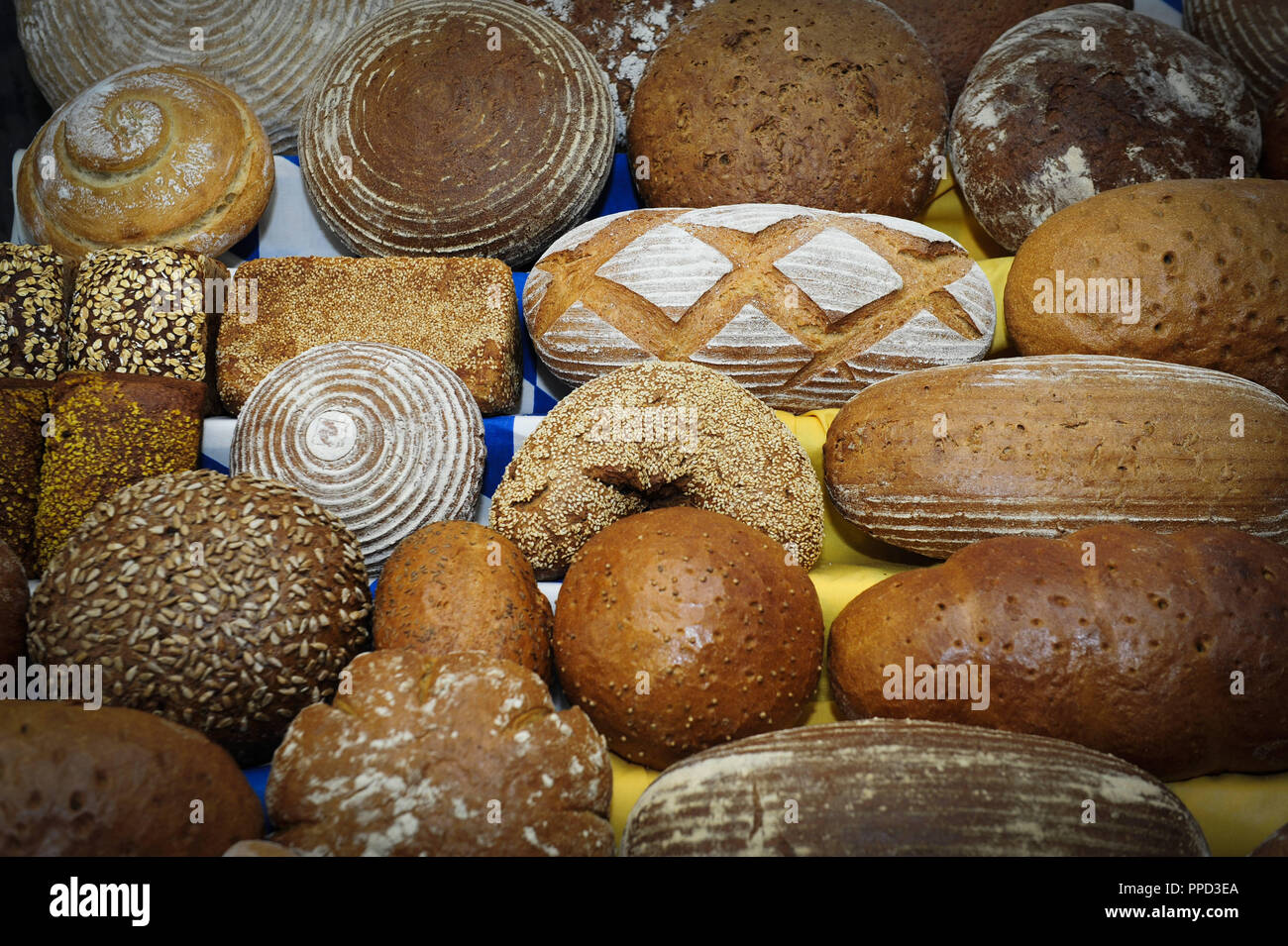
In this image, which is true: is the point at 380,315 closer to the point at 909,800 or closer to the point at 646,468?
the point at 646,468

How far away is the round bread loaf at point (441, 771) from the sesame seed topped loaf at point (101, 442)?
84 cm

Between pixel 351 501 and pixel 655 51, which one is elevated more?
pixel 655 51

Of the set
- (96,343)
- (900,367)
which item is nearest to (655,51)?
(900,367)

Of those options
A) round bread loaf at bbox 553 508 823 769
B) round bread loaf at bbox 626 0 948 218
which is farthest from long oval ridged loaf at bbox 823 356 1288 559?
round bread loaf at bbox 626 0 948 218

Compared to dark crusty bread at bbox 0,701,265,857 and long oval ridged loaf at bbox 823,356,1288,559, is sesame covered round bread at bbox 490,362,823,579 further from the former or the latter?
dark crusty bread at bbox 0,701,265,857

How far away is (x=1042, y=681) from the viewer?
137cm

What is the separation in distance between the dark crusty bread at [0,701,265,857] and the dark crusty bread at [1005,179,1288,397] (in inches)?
73.9

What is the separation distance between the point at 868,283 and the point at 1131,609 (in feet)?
3.16

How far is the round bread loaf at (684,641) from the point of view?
4.62ft

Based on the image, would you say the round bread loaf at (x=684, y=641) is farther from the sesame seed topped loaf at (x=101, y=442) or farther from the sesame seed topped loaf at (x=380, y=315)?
the sesame seed topped loaf at (x=101, y=442)

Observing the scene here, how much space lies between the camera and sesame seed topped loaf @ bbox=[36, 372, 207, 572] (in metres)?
1.78

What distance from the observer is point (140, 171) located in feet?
7.45

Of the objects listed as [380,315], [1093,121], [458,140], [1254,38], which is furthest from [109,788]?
[1254,38]

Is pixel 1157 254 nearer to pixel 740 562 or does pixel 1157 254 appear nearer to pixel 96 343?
pixel 740 562
